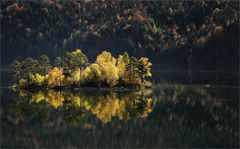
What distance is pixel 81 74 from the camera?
185500 millimetres

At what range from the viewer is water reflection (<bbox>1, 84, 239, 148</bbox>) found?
90.5 meters

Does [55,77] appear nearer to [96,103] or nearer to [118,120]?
[96,103]

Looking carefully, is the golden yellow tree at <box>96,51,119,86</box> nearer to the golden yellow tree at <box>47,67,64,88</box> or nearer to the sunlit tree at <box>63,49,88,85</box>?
the sunlit tree at <box>63,49,88,85</box>

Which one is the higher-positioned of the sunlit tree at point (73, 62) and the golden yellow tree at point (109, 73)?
the sunlit tree at point (73, 62)

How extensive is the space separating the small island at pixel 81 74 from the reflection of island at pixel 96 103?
513 inches

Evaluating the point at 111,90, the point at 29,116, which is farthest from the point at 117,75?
the point at 29,116

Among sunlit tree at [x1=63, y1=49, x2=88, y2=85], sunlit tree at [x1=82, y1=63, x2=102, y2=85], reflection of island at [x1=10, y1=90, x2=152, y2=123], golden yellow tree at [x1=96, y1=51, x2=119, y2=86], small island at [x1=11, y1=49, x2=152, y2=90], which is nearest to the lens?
reflection of island at [x1=10, y1=90, x2=152, y2=123]

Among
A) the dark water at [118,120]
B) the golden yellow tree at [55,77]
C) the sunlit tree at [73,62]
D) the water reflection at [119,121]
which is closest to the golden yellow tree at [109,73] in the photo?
the sunlit tree at [73,62]

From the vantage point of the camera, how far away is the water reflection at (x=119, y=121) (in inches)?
3563

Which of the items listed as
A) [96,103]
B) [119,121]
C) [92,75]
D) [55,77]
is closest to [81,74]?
[92,75]

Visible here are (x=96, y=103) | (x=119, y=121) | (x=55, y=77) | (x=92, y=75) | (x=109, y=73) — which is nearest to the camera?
(x=119, y=121)

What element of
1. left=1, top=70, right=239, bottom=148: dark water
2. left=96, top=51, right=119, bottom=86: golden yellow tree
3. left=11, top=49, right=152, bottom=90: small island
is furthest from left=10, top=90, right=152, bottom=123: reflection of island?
left=96, top=51, right=119, bottom=86: golden yellow tree

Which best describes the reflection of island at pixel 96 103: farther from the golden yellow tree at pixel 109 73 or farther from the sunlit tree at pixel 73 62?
the sunlit tree at pixel 73 62

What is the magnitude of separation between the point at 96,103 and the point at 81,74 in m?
50.0
